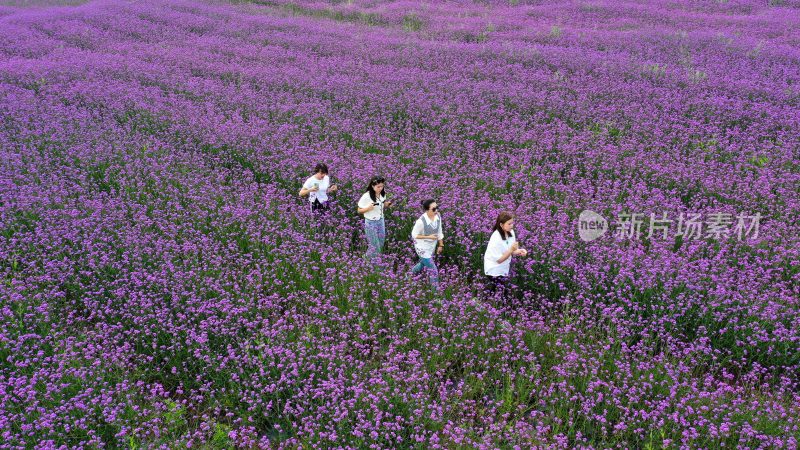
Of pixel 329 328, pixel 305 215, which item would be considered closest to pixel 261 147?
pixel 305 215

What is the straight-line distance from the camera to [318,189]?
22.6ft

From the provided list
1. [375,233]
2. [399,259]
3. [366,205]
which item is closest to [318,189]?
[366,205]

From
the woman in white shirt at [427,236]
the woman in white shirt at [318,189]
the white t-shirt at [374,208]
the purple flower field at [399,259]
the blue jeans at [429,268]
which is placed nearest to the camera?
the purple flower field at [399,259]

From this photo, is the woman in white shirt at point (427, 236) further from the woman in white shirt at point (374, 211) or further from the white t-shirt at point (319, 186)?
the white t-shirt at point (319, 186)

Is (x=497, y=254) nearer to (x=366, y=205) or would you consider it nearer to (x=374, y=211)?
(x=374, y=211)

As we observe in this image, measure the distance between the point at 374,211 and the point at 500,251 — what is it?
5.34 ft

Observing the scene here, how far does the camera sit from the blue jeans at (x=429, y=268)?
5633 mm

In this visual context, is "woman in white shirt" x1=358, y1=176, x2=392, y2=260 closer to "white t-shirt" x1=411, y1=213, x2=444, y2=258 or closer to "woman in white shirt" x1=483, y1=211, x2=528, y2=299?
"white t-shirt" x1=411, y1=213, x2=444, y2=258

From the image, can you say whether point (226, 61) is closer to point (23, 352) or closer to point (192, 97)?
point (192, 97)
